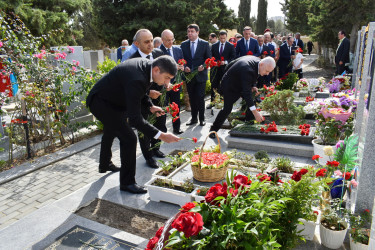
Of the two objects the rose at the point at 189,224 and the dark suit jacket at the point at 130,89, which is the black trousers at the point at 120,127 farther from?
the rose at the point at 189,224

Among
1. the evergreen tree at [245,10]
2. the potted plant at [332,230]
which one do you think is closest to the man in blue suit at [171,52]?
the potted plant at [332,230]

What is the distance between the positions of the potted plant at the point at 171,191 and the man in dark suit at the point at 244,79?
1.91 meters

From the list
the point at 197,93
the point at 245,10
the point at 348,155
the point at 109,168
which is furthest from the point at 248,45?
the point at 245,10

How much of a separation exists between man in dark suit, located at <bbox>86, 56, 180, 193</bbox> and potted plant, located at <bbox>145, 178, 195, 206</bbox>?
0.29 metres

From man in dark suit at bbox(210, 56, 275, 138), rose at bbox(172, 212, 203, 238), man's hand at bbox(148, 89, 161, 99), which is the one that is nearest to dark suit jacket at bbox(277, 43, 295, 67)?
man in dark suit at bbox(210, 56, 275, 138)

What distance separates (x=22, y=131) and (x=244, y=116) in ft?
15.8

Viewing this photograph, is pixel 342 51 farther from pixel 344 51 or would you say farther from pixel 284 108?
pixel 284 108

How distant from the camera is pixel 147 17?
825 inches

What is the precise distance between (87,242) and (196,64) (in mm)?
5122

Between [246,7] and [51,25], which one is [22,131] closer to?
[51,25]

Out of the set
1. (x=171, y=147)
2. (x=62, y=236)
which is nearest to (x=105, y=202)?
(x=62, y=236)

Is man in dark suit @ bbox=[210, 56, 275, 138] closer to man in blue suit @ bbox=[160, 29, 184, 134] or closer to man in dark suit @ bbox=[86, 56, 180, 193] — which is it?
man in blue suit @ bbox=[160, 29, 184, 134]

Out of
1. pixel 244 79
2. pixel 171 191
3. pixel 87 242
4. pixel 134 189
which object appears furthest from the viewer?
pixel 244 79

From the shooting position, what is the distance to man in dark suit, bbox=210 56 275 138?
16.5 feet
